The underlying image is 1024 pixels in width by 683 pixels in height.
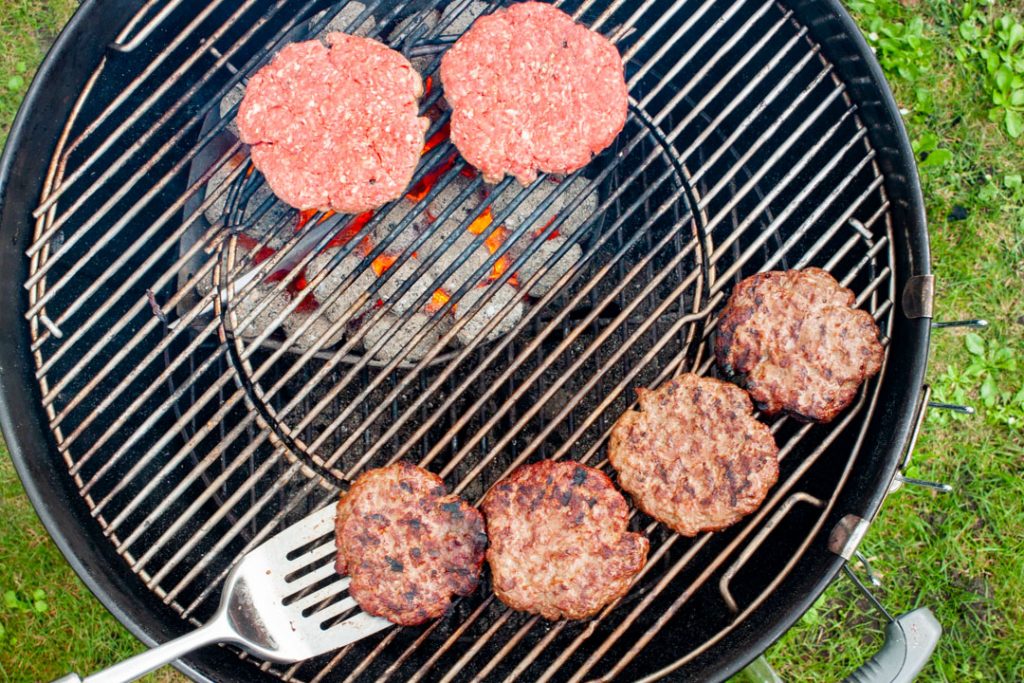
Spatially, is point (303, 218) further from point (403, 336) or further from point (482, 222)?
point (482, 222)

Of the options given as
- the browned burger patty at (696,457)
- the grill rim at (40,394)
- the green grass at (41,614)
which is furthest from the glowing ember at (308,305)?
the green grass at (41,614)

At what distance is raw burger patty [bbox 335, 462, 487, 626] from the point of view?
2.71 metres

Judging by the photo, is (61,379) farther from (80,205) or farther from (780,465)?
(780,465)

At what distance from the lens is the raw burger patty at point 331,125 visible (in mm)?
2832

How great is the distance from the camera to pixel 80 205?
294 centimetres

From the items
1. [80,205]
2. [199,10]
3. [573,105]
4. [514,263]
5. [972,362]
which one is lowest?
[972,362]

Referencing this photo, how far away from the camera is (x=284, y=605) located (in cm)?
282

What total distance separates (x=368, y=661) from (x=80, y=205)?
6.58 feet

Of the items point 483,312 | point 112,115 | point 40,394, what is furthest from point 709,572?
point 112,115

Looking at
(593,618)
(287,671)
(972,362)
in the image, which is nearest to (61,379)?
(287,671)

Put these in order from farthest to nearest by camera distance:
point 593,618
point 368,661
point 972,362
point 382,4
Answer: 1. point 972,362
2. point 382,4
3. point 593,618
4. point 368,661

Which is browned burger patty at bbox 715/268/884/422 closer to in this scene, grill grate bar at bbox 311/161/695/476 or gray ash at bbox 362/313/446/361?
grill grate bar at bbox 311/161/695/476

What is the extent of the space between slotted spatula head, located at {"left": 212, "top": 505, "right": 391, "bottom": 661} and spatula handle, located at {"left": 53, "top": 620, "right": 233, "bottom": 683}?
6cm

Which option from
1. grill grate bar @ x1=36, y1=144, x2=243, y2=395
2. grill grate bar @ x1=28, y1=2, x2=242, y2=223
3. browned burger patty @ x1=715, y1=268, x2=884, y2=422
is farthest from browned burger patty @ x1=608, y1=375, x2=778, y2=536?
grill grate bar @ x1=28, y1=2, x2=242, y2=223
